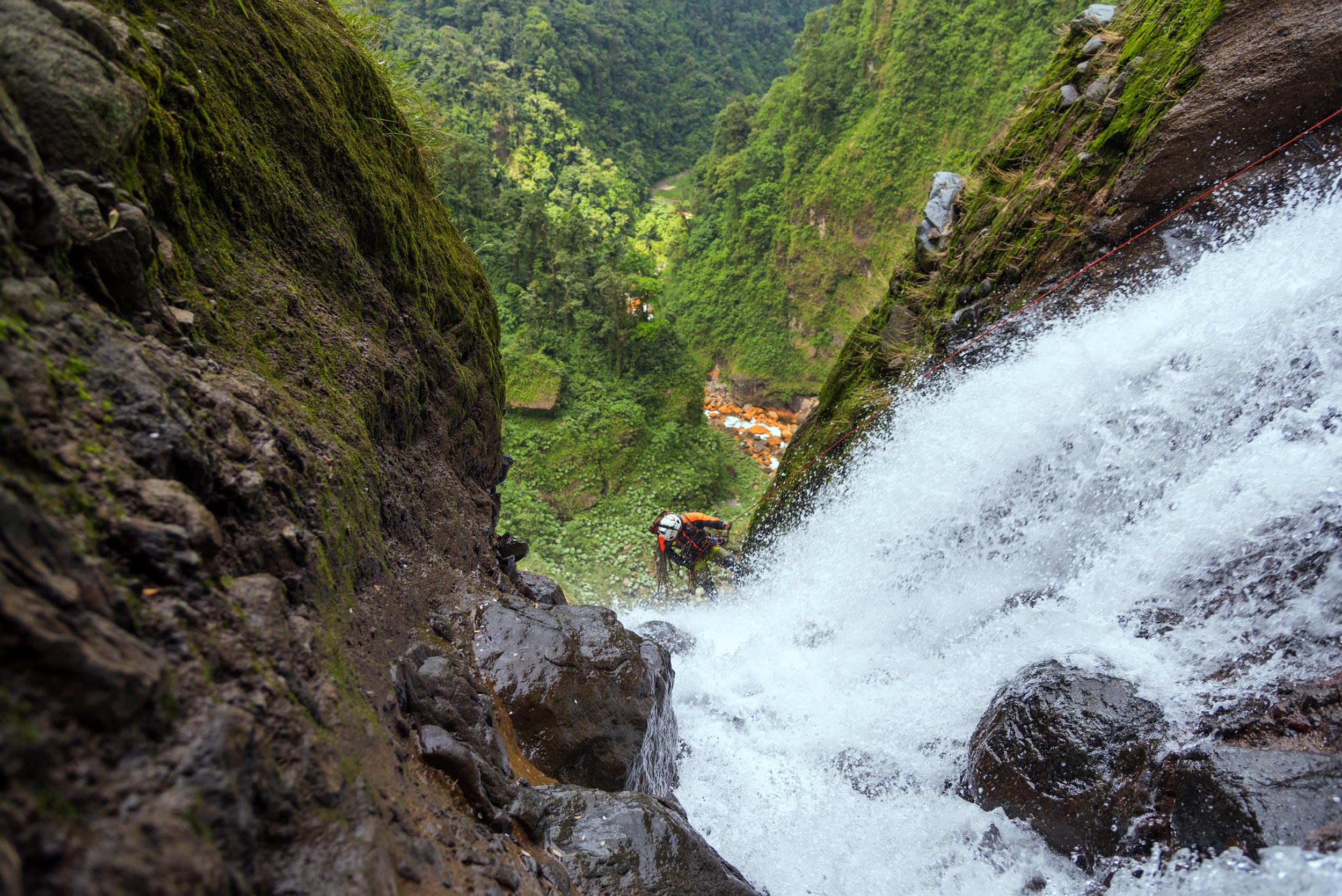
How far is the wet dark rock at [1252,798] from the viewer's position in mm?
2453

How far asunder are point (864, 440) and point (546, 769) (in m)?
4.65

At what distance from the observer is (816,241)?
26.0m

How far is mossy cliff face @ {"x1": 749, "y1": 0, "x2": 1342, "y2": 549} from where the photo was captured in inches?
170

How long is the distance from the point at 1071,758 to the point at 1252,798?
0.88 metres

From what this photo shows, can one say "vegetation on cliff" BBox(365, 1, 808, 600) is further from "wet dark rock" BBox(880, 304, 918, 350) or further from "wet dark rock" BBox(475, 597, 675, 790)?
"wet dark rock" BBox(880, 304, 918, 350)

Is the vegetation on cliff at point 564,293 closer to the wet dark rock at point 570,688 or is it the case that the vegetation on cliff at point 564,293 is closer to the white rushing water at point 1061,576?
the wet dark rock at point 570,688

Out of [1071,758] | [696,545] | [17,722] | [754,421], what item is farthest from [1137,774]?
[754,421]

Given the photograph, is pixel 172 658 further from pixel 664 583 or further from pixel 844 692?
pixel 664 583

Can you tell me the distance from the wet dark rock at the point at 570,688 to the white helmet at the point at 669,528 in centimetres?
632

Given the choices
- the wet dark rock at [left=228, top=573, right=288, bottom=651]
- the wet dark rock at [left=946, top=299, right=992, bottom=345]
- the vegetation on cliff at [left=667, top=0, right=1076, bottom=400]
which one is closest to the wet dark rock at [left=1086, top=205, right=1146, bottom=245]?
the wet dark rock at [left=946, top=299, right=992, bottom=345]

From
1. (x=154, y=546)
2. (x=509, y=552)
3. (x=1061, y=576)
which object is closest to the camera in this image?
(x=154, y=546)

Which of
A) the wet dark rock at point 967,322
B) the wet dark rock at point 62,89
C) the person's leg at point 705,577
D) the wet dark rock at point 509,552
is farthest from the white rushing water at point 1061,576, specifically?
the wet dark rock at point 62,89

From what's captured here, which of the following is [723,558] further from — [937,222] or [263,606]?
[263,606]

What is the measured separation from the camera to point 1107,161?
5.23 m
